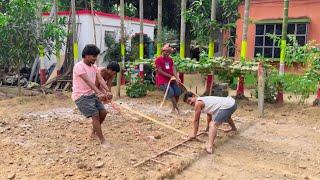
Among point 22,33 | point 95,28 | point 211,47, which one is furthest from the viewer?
point 95,28

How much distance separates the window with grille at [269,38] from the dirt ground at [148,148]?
7.07 meters

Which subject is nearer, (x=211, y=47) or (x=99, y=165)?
(x=99, y=165)

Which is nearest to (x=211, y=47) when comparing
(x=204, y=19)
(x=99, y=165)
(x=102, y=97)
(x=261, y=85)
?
(x=204, y=19)

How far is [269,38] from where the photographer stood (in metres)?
15.6

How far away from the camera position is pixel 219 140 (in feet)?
20.8

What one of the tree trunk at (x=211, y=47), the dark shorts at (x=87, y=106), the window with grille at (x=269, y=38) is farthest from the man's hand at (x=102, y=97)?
the window with grille at (x=269, y=38)

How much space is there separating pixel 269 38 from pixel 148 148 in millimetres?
11190

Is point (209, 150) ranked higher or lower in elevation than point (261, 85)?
lower

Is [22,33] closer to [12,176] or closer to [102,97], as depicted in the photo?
[102,97]

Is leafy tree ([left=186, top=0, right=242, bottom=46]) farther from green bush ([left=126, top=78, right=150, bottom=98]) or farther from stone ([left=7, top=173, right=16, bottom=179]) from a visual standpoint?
stone ([left=7, top=173, right=16, bottom=179])

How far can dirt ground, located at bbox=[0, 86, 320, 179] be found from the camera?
4867mm

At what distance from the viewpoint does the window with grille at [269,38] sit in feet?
49.4

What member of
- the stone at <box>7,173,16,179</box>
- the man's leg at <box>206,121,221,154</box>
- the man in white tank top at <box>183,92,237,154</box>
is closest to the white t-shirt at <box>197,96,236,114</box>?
the man in white tank top at <box>183,92,237,154</box>

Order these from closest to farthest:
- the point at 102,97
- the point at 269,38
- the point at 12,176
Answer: the point at 12,176 → the point at 102,97 → the point at 269,38
